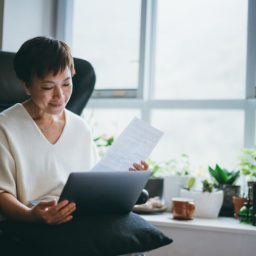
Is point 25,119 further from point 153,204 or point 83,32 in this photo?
point 83,32

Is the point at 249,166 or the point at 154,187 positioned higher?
the point at 249,166

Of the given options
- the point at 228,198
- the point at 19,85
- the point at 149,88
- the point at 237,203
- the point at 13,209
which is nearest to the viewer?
the point at 13,209

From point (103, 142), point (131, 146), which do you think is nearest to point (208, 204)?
point (103, 142)

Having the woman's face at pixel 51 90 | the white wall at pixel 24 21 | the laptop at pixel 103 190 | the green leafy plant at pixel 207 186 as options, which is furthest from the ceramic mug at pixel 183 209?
the white wall at pixel 24 21

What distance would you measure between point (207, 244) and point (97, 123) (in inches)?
45.7

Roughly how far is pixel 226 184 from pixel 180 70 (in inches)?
31.2

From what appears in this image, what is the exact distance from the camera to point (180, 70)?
2.63m

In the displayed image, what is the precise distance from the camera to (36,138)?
1.33 meters

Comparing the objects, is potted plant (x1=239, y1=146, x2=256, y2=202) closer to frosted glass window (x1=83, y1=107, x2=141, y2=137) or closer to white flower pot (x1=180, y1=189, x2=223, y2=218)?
white flower pot (x1=180, y1=189, x2=223, y2=218)

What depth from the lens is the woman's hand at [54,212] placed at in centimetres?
107

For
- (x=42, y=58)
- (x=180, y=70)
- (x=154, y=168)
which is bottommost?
(x=154, y=168)

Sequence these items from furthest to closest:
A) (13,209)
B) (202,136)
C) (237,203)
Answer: (202,136) → (237,203) → (13,209)

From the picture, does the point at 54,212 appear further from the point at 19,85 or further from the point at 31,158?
the point at 19,85

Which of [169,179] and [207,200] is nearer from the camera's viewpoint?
[207,200]
